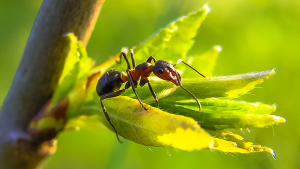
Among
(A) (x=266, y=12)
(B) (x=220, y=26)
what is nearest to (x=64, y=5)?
(B) (x=220, y=26)

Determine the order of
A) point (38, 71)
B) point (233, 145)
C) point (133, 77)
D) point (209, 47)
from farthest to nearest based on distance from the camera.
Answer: point (209, 47)
point (133, 77)
point (38, 71)
point (233, 145)

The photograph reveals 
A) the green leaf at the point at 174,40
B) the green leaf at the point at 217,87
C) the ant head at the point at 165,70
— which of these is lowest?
the green leaf at the point at 217,87

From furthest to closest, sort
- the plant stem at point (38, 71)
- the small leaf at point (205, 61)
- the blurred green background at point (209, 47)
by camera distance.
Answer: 1. the blurred green background at point (209, 47)
2. the small leaf at point (205, 61)
3. the plant stem at point (38, 71)

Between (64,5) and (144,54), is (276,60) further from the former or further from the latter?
(64,5)

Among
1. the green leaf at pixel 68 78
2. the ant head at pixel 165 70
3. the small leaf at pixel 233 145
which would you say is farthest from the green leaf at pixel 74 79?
the small leaf at pixel 233 145

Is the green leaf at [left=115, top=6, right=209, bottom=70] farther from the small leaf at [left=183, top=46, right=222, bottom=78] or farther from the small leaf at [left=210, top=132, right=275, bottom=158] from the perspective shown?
the small leaf at [left=210, top=132, right=275, bottom=158]

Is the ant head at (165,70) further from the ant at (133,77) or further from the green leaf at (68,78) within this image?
the green leaf at (68,78)

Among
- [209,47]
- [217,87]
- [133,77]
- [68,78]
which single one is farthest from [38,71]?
[209,47]

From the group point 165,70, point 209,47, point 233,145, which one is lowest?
point 233,145

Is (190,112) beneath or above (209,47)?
beneath

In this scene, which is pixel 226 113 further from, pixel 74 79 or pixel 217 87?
pixel 74 79
